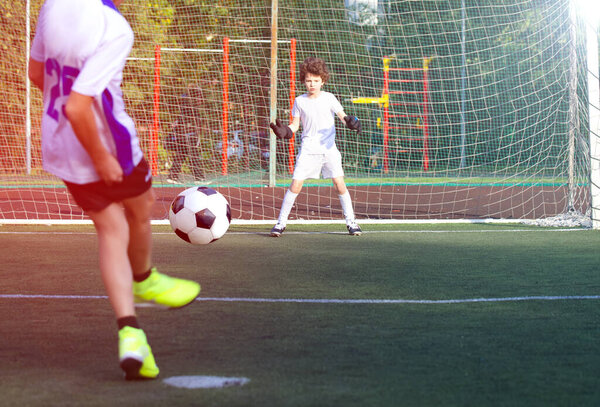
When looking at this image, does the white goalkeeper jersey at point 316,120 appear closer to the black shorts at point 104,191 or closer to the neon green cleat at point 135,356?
the black shorts at point 104,191

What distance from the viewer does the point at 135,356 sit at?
2.94m

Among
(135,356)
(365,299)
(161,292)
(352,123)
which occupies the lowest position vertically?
(365,299)

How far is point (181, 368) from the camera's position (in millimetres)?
3154

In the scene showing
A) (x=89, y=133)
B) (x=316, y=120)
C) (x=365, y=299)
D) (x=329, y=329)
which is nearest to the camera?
(x=89, y=133)

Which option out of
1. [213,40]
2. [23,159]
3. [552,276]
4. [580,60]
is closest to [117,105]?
[552,276]

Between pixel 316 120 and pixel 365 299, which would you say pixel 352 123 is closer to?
pixel 316 120

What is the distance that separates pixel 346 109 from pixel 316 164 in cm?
1217

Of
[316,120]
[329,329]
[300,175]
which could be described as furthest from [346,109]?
[329,329]

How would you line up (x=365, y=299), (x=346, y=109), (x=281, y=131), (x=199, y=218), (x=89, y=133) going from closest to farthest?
1. (x=89, y=133)
2. (x=365, y=299)
3. (x=199, y=218)
4. (x=281, y=131)
5. (x=346, y=109)

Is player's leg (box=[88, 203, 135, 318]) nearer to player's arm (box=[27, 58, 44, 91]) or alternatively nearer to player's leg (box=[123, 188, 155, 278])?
player's leg (box=[123, 188, 155, 278])

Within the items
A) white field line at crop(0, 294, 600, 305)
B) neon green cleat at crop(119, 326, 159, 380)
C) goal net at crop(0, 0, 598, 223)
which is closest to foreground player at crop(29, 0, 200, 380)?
neon green cleat at crop(119, 326, 159, 380)

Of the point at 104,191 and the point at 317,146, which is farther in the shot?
the point at 317,146

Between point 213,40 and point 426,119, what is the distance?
6154 millimetres

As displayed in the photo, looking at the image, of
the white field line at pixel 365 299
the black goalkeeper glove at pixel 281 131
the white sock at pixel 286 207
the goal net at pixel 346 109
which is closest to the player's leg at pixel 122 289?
the white field line at pixel 365 299
